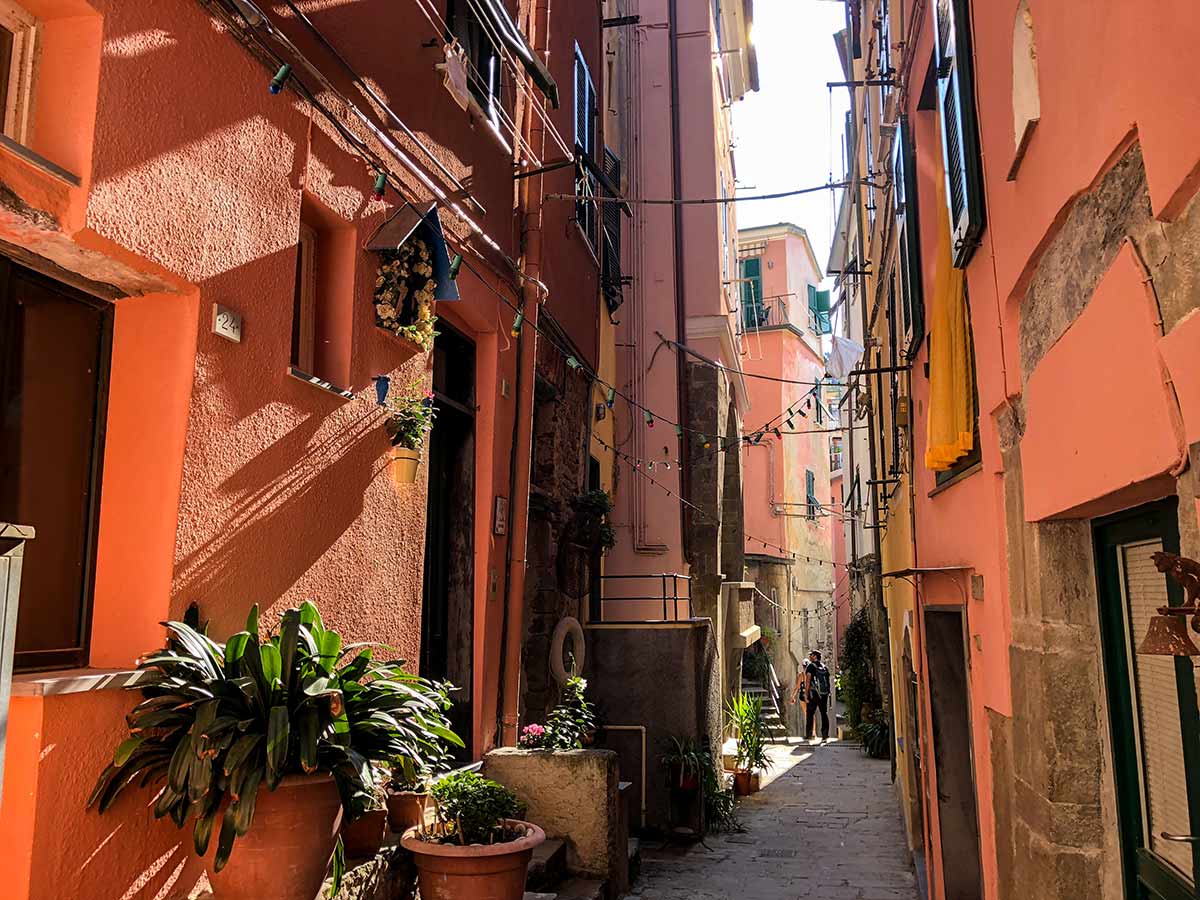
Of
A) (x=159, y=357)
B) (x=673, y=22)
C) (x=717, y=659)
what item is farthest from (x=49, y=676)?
(x=673, y=22)

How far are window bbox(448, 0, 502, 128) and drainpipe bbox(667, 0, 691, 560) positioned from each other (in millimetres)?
6473

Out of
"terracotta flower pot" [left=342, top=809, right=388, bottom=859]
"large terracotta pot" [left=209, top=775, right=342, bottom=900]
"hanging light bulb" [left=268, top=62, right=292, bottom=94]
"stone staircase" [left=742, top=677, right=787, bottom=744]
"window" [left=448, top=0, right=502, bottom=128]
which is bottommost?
"stone staircase" [left=742, top=677, right=787, bottom=744]

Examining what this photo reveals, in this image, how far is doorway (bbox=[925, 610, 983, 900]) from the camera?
21.8 ft

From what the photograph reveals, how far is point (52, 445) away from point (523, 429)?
4507 mm

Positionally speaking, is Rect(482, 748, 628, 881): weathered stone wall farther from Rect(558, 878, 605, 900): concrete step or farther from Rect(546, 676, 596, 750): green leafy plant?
Rect(546, 676, 596, 750): green leafy plant

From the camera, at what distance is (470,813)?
5082 mm

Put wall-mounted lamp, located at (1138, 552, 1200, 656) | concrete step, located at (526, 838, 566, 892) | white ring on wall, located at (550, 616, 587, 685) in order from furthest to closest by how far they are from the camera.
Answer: white ring on wall, located at (550, 616, 587, 685) < concrete step, located at (526, 838, 566, 892) < wall-mounted lamp, located at (1138, 552, 1200, 656)

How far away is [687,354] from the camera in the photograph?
1405cm

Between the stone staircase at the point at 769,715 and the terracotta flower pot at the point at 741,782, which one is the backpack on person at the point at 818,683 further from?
the terracotta flower pot at the point at 741,782

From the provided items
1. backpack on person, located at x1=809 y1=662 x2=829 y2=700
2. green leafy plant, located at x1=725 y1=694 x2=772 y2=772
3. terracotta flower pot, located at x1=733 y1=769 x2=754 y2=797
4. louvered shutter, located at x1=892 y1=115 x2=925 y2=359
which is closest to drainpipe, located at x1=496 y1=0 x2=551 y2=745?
louvered shutter, located at x1=892 y1=115 x2=925 y2=359

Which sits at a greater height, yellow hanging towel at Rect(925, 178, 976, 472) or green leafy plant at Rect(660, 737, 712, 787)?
yellow hanging towel at Rect(925, 178, 976, 472)

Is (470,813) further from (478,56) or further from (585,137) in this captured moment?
(585,137)

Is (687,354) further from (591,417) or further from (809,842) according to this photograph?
(809,842)

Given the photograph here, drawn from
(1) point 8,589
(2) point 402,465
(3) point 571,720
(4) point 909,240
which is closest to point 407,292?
(2) point 402,465
